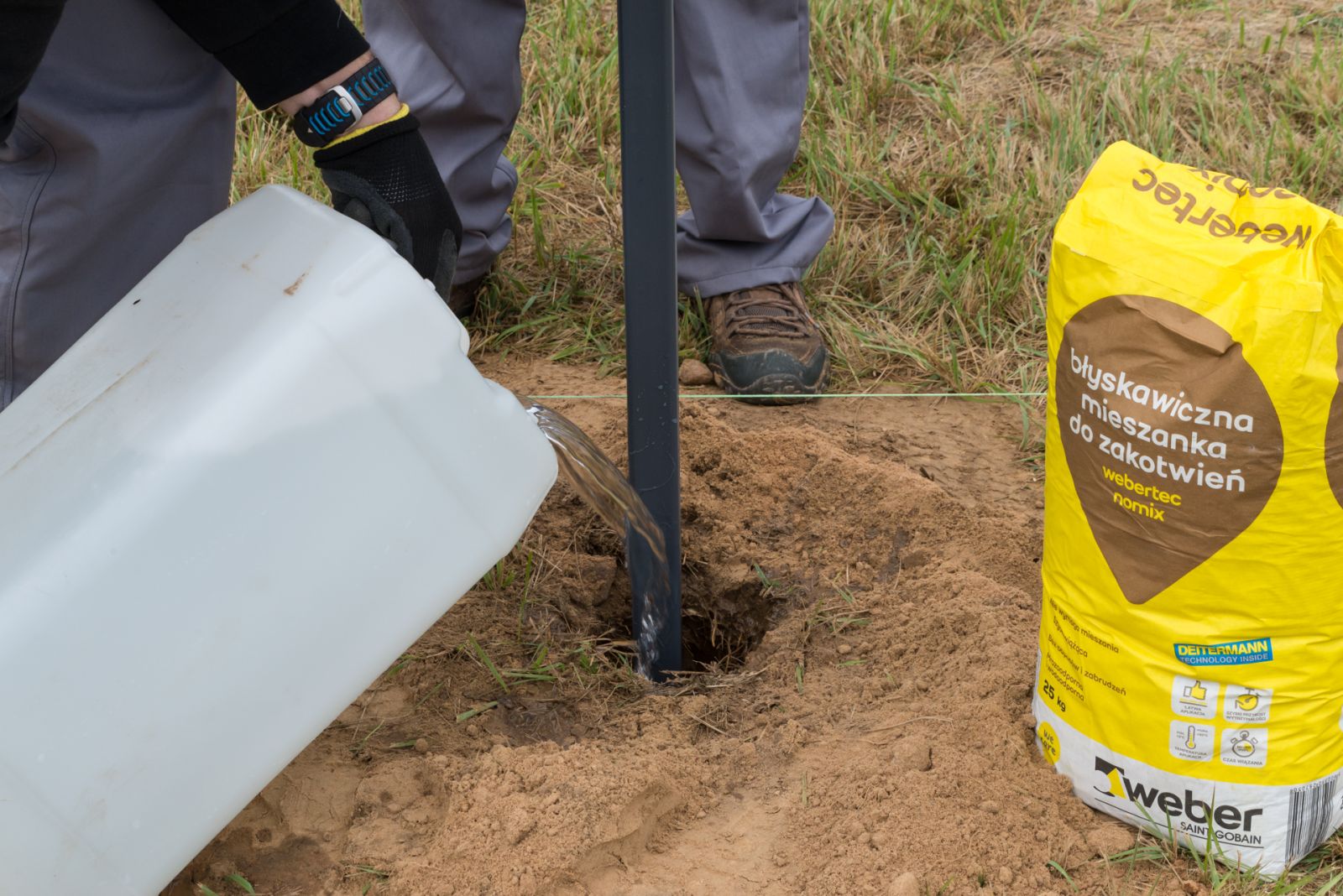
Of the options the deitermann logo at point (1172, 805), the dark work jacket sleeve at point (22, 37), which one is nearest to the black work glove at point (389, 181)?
the dark work jacket sleeve at point (22, 37)

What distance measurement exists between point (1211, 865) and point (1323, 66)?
2422 mm

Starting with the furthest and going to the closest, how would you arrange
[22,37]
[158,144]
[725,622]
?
[725,622] < [158,144] < [22,37]

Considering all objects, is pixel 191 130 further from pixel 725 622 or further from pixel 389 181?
pixel 725 622

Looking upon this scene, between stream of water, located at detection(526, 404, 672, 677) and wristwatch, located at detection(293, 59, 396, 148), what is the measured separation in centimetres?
38

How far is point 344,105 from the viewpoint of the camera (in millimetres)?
1343

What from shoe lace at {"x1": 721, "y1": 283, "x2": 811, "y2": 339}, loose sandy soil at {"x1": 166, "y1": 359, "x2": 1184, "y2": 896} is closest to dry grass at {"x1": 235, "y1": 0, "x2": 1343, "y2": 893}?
shoe lace at {"x1": 721, "y1": 283, "x2": 811, "y2": 339}

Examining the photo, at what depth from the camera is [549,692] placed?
1629 millimetres

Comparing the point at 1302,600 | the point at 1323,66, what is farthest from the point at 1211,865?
the point at 1323,66

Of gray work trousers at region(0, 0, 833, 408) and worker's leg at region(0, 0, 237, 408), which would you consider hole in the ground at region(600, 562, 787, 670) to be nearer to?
gray work trousers at region(0, 0, 833, 408)

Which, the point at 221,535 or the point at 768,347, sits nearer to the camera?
the point at 221,535

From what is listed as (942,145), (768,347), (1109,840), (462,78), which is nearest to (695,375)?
(768,347)

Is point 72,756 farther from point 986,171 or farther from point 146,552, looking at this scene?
point 986,171

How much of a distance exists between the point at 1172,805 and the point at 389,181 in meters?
1.09

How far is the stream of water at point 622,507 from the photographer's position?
1386 mm
